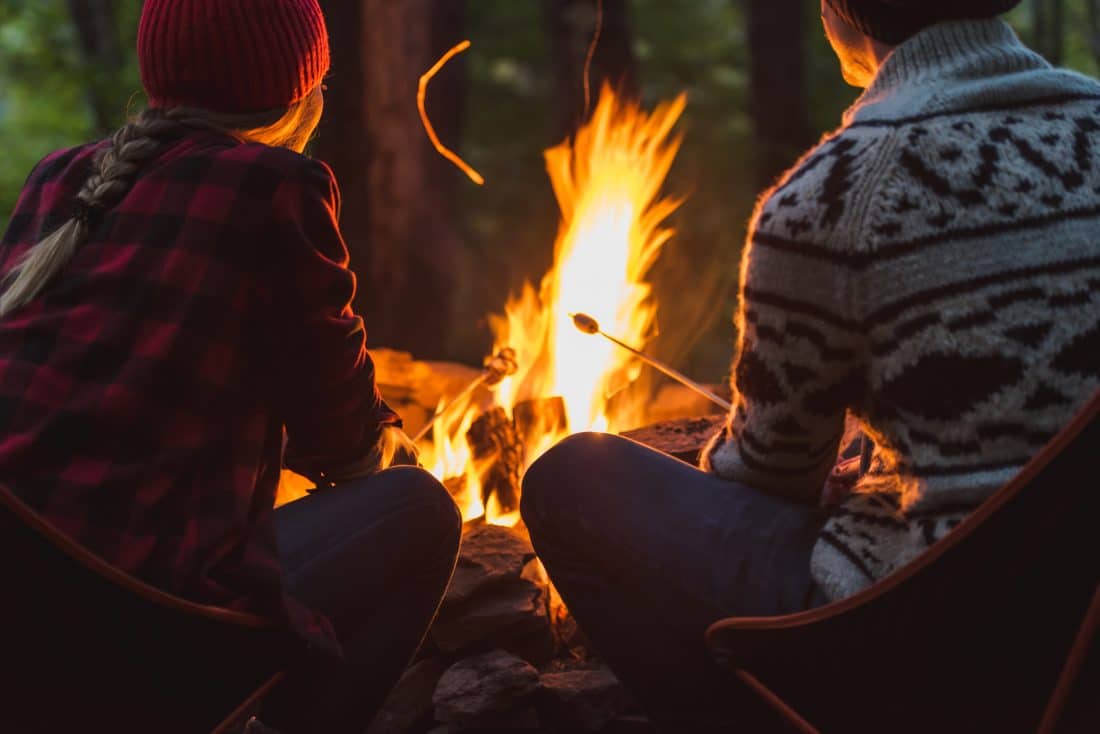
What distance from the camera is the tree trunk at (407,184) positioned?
562 centimetres

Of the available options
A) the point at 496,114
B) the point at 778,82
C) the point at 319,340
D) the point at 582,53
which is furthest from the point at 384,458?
the point at 496,114

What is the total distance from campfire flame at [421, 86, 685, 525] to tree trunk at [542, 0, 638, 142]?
114 inches

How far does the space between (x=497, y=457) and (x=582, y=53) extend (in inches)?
221

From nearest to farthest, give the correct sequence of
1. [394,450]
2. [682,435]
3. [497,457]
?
[394,450] < [682,435] < [497,457]

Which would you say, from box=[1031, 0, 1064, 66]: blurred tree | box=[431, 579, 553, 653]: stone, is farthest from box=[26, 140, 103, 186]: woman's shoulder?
box=[1031, 0, 1064, 66]: blurred tree

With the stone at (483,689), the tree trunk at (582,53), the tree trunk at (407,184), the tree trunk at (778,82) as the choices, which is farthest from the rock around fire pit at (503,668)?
the tree trunk at (778,82)

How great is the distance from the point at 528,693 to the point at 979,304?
1.43m

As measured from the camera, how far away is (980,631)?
164 cm

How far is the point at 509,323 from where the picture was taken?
403cm

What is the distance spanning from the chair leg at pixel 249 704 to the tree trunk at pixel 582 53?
209 inches

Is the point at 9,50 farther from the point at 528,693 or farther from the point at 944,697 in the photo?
the point at 944,697

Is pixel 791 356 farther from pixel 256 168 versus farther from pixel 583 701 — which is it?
pixel 583 701

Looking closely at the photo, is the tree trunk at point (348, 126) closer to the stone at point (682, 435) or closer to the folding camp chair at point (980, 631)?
the stone at point (682, 435)

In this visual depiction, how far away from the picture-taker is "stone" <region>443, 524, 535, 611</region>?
281cm
